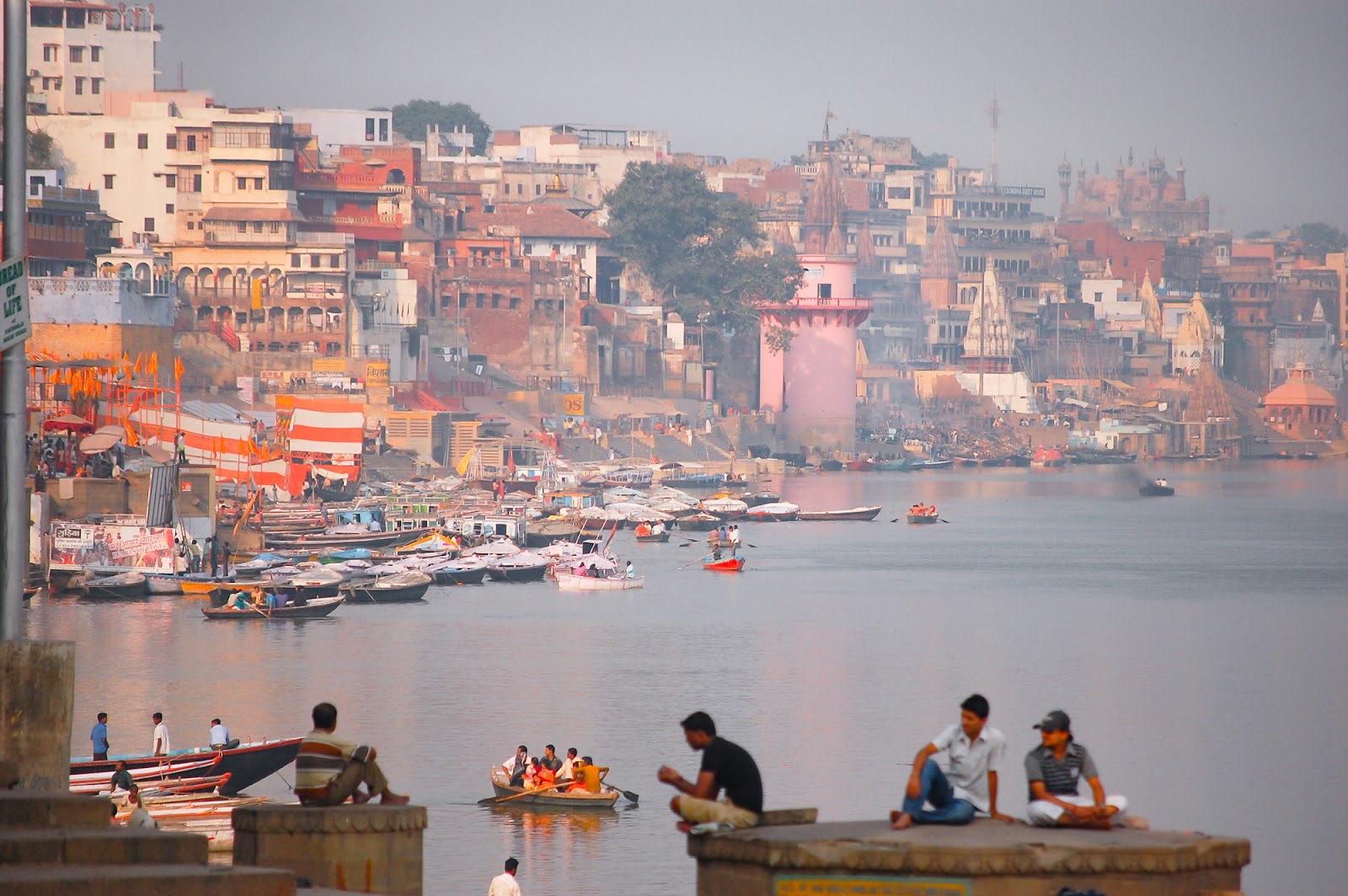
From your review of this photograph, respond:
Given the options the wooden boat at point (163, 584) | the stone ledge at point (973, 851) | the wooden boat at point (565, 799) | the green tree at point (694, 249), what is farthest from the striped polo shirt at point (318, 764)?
the green tree at point (694, 249)

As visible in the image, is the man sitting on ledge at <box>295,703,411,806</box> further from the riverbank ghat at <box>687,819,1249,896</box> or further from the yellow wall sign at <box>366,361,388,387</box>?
the yellow wall sign at <box>366,361,388,387</box>

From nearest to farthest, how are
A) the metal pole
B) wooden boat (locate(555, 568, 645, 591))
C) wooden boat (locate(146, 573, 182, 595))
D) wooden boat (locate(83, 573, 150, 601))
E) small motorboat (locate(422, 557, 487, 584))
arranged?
1. the metal pole
2. wooden boat (locate(83, 573, 150, 601))
3. wooden boat (locate(146, 573, 182, 595))
4. small motorboat (locate(422, 557, 487, 584))
5. wooden boat (locate(555, 568, 645, 591))

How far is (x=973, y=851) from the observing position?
21.9 feet

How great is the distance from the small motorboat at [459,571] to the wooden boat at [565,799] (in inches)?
1033

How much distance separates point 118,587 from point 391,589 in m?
6.41

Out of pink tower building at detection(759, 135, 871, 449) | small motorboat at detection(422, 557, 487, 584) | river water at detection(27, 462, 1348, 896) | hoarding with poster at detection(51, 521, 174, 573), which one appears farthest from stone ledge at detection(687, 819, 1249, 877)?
pink tower building at detection(759, 135, 871, 449)

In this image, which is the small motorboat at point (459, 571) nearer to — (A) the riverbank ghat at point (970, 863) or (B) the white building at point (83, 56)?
(B) the white building at point (83, 56)

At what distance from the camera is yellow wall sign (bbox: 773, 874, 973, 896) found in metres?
6.66

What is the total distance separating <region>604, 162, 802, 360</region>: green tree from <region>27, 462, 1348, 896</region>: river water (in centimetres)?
3957

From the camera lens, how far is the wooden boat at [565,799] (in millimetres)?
22609

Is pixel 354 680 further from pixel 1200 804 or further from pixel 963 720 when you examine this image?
pixel 963 720

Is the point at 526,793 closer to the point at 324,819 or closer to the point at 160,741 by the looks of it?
the point at 160,741

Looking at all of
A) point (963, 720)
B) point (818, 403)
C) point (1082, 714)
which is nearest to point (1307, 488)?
point (818, 403)

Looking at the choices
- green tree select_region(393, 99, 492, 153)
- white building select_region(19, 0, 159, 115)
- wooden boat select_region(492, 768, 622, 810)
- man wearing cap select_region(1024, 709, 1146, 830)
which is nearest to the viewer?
man wearing cap select_region(1024, 709, 1146, 830)
